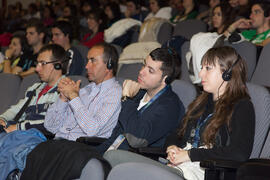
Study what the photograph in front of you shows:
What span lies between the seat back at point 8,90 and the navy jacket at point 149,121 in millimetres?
1262

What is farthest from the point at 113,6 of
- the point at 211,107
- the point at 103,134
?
the point at 211,107

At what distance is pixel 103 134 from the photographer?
2611mm

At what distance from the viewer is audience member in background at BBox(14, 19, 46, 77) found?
4332 mm

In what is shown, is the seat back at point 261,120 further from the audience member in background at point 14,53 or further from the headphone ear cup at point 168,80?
the audience member in background at point 14,53

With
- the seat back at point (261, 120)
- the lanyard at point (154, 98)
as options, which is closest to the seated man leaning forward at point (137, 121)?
the lanyard at point (154, 98)

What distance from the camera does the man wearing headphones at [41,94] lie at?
2.97 meters

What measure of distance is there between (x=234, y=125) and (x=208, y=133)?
0.42ft

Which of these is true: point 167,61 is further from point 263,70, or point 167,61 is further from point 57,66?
point 57,66

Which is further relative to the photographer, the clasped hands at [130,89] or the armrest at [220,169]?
the clasped hands at [130,89]

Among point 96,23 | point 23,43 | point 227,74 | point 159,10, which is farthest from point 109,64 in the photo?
point 159,10

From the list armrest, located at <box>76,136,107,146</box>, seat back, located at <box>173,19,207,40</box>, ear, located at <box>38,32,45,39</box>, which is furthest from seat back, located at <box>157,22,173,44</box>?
armrest, located at <box>76,136,107,146</box>

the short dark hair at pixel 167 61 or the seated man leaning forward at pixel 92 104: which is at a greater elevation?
the short dark hair at pixel 167 61

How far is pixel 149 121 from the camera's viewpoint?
2277 mm

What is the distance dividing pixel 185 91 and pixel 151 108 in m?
0.26
